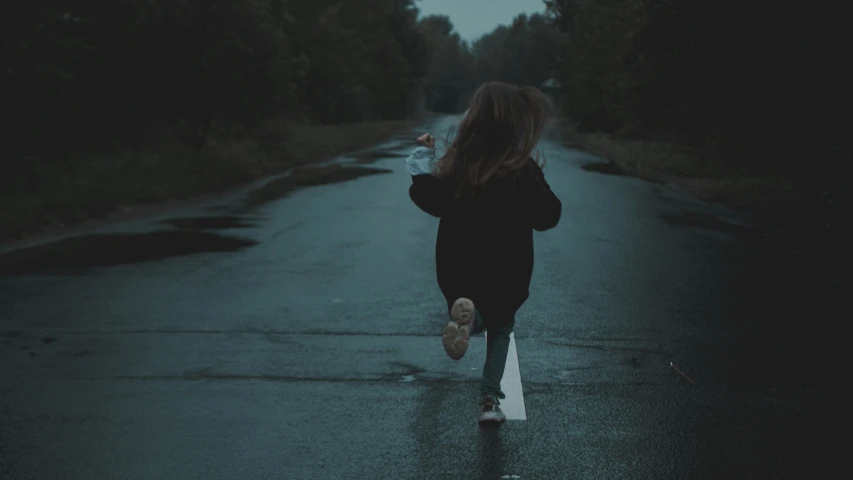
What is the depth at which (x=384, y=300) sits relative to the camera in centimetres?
880

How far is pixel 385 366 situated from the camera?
6.50 metres

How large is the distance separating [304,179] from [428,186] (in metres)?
19.0

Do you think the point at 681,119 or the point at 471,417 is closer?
the point at 471,417

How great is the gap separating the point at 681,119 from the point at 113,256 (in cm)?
1472

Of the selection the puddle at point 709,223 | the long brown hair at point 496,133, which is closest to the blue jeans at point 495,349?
the long brown hair at point 496,133

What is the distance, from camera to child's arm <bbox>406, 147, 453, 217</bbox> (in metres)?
5.06

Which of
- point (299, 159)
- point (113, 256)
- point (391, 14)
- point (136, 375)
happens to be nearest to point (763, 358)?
point (136, 375)

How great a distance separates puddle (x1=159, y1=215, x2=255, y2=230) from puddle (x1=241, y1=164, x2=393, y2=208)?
2.06 metres

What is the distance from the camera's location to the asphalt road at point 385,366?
4781mm

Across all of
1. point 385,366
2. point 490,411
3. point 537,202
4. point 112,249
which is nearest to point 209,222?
point 112,249

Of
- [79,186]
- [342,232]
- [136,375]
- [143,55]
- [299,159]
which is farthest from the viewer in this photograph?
[299,159]

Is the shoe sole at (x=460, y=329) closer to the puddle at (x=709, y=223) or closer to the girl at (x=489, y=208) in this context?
the girl at (x=489, y=208)

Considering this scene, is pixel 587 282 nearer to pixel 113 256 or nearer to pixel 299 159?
pixel 113 256

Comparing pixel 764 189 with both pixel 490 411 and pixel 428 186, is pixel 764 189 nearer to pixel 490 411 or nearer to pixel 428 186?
pixel 490 411
